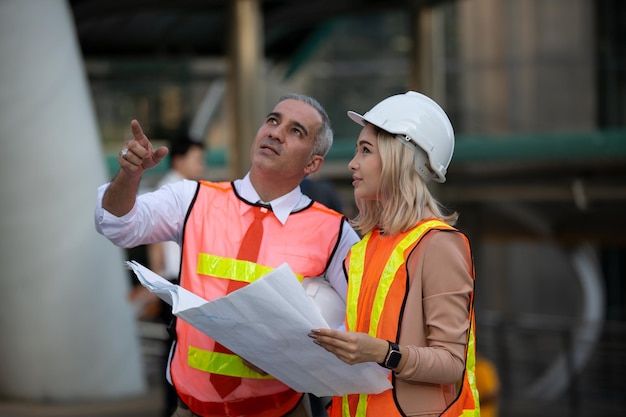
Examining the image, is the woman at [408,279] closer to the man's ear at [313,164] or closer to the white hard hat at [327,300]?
the white hard hat at [327,300]

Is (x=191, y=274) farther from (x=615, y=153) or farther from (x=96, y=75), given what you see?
(x=96, y=75)

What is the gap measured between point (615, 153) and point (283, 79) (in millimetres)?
5320

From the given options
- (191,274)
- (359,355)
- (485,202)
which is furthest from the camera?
(485,202)

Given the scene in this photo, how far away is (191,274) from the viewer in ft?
11.4

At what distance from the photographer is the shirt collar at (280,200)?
353 centimetres

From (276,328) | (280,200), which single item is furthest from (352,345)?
(280,200)

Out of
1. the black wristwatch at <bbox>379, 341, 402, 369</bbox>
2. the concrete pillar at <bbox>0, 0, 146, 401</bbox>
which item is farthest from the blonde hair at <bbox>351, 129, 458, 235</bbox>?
the concrete pillar at <bbox>0, 0, 146, 401</bbox>

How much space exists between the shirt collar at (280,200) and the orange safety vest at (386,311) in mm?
386

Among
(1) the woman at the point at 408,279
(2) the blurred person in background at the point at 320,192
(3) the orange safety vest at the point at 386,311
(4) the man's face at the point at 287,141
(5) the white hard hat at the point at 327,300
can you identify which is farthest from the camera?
(2) the blurred person in background at the point at 320,192

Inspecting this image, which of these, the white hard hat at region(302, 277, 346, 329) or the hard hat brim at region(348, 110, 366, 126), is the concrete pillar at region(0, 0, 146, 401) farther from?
the hard hat brim at region(348, 110, 366, 126)

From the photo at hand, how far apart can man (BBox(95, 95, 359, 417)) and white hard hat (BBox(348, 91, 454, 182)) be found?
0.44 m

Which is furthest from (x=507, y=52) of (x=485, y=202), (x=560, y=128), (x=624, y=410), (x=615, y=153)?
(x=624, y=410)

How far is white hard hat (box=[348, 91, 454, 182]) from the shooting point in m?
3.08

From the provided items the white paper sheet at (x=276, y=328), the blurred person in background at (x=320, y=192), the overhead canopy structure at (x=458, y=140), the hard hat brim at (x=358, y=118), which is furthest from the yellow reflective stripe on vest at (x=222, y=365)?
the overhead canopy structure at (x=458, y=140)
